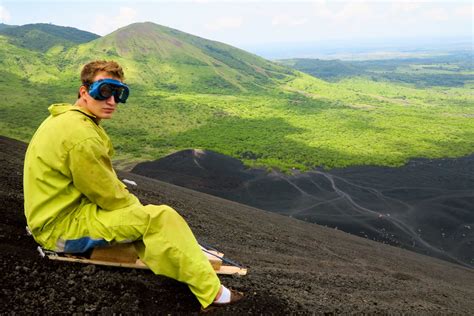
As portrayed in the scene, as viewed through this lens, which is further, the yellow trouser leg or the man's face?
the man's face

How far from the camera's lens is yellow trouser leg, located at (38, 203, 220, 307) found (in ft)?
11.9

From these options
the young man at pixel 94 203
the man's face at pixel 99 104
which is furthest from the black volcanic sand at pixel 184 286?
the man's face at pixel 99 104

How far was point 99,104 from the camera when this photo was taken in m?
4.01

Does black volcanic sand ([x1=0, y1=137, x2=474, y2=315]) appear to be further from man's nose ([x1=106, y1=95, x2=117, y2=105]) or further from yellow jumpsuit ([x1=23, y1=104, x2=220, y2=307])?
man's nose ([x1=106, y1=95, x2=117, y2=105])

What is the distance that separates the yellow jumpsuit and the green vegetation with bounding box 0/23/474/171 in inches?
1337

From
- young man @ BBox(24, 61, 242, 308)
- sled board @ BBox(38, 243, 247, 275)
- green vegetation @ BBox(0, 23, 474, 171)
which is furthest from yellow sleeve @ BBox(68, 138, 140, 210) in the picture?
green vegetation @ BBox(0, 23, 474, 171)

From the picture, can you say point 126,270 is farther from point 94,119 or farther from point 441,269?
point 441,269

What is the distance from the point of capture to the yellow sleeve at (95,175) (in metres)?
3.57

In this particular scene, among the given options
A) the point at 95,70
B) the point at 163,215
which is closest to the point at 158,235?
the point at 163,215

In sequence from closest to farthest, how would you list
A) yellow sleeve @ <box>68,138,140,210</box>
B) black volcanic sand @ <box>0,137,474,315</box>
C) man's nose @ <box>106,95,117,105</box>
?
yellow sleeve @ <box>68,138,140,210</box>, black volcanic sand @ <box>0,137,474,315</box>, man's nose @ <box>106,95,117,105</box>

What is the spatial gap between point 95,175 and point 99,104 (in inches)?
33.6

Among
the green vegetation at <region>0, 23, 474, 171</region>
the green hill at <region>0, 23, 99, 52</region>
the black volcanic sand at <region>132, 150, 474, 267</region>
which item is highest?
the green hill at <region>0, 23, 99, 52</region>

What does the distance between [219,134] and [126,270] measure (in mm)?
52416

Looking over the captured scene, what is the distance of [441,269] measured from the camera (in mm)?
15188
